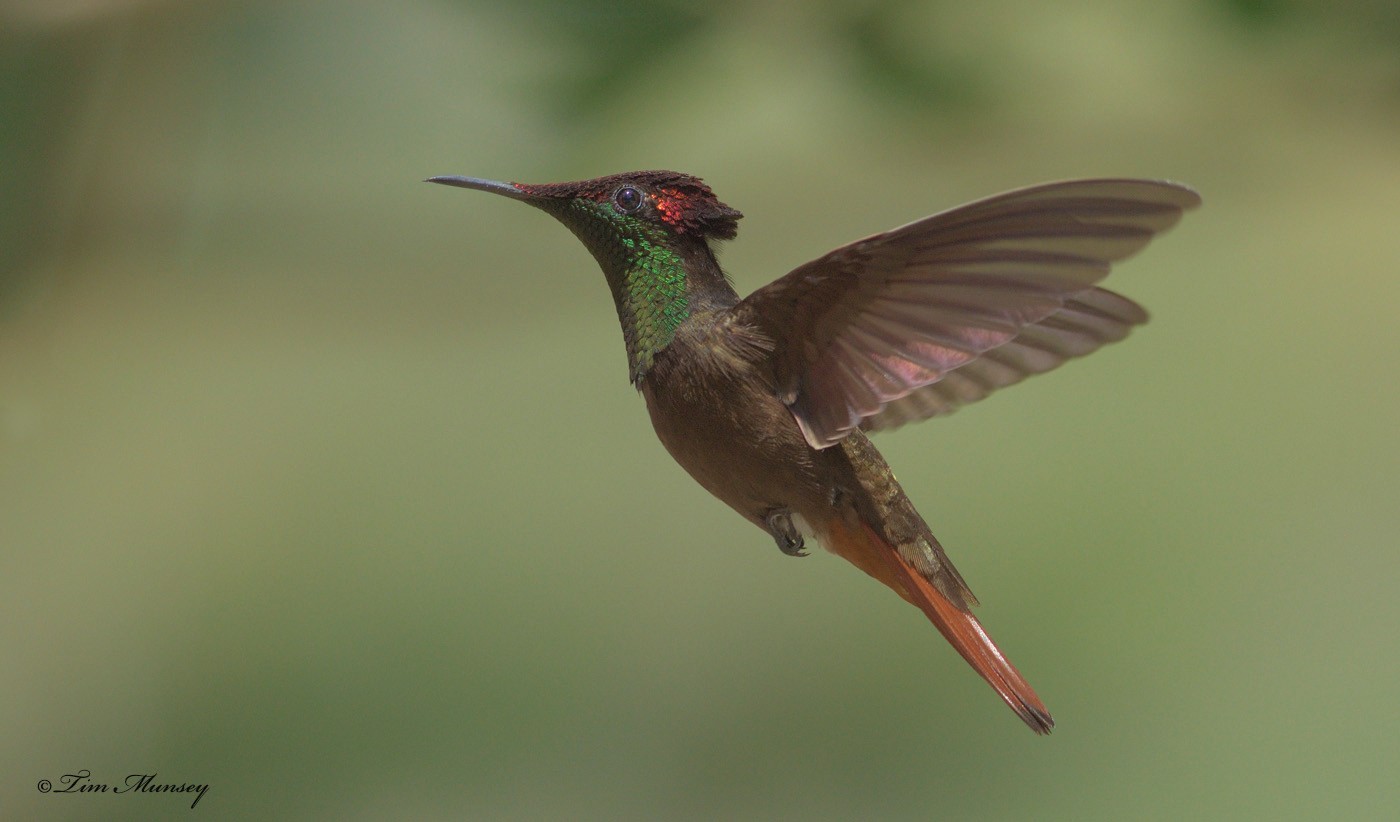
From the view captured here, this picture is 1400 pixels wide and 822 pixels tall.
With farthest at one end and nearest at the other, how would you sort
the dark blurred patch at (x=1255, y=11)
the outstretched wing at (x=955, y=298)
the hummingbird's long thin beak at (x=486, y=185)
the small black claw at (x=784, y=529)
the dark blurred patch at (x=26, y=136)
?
the dark blurred patch at (x=26, y=136), the dark blurred patch at (x=1255, y=11), the small black claw at (x=784, y=529), the hummingbird's long thin beak at (x=486, y=185), the outstretched wing at (x=955, y=298)

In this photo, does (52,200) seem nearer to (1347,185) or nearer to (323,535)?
(323,535)

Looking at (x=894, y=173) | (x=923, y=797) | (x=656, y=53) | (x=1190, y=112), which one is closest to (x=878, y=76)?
(x=656, y=53)

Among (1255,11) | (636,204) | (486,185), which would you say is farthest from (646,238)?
(1255,11)

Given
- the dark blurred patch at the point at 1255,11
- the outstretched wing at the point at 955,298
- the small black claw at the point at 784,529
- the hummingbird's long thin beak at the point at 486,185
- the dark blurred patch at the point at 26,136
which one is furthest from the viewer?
the dark blurred patch at the point at 26,136

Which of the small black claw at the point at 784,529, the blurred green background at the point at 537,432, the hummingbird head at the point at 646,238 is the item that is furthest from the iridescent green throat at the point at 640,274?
the blurred green background at the point at 537,432

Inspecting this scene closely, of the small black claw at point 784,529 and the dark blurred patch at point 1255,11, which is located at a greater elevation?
the dark blurred patch at point 1255,11

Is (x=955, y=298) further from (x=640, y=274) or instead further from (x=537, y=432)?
(x=537, y=432)

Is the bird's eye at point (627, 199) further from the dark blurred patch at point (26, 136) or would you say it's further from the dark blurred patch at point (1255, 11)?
the dark blurred patch at point (26, 136)

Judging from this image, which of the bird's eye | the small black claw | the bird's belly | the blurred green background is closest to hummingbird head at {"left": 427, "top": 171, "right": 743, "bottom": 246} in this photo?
the bird's eye
